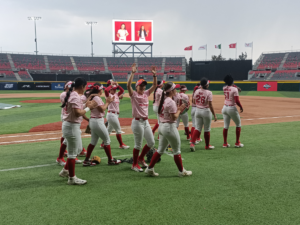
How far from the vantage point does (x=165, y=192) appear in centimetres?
470

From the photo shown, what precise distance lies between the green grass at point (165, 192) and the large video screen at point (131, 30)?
6115 centimetres

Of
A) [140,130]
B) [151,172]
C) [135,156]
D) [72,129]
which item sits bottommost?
[151,172]

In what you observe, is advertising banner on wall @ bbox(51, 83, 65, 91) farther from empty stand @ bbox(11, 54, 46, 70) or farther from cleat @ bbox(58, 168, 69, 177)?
cleat @ bbox(58, 168, 69, 177)

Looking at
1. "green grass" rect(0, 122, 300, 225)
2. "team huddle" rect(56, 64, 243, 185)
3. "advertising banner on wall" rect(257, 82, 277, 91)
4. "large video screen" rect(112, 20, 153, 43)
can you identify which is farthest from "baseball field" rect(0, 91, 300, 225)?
"large video screen" rect(112, 20, 153, 43)

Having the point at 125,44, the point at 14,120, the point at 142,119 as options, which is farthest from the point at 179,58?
the point at 142,119

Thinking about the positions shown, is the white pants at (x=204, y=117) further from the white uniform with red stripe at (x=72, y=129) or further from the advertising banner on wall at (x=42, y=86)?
the advertising banner on wall at (x=42, y=86)

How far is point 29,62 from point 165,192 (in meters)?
64.2

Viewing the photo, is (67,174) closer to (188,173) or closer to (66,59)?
(188,173)

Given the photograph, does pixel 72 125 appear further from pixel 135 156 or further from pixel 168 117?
pixel 168 117

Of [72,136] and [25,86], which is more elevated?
[25,86]

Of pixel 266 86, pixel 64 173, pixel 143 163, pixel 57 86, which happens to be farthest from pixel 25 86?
pixel 143 163

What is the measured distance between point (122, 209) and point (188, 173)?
2.03m

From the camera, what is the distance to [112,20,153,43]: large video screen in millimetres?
64062

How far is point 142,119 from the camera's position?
5.89 m
